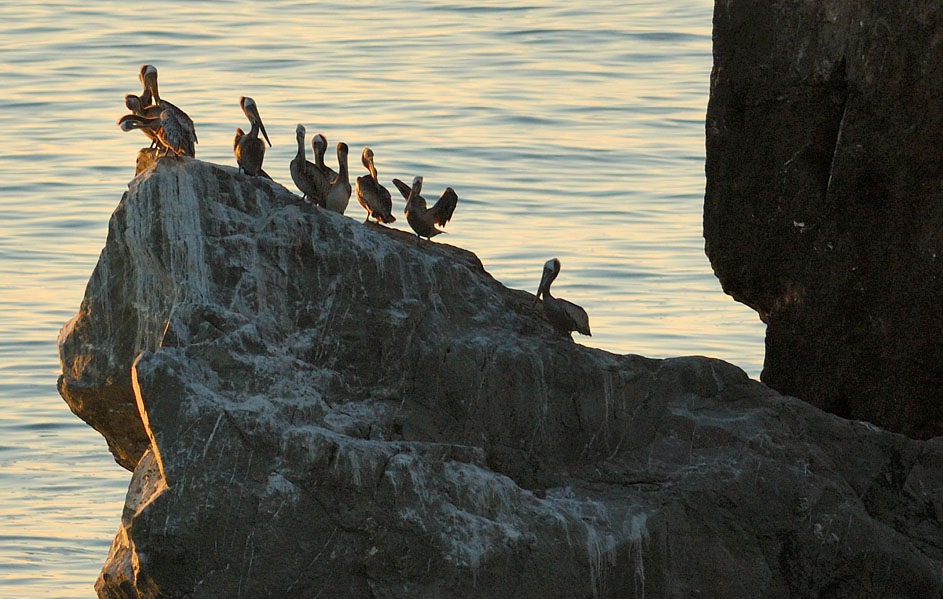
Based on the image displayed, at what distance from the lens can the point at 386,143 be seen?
2534 cm

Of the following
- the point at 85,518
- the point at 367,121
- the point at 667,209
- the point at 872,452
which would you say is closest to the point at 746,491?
the point at 872,452

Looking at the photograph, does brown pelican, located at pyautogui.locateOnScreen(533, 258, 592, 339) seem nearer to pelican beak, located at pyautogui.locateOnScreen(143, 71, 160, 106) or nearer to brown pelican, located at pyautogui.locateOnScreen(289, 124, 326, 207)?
brown pelican, located at pyautogui.locateOnScreen(289, 124, 326, 207)

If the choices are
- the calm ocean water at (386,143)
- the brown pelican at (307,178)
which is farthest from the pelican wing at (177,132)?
the calm ocean water at (386,143)

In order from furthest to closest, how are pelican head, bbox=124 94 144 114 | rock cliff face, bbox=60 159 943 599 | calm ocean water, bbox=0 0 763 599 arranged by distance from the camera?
calm ocean water, bbox=0 0 763 599
pelican head, bbox=124 94 144 114
rock cliff face, bbox=60 159 943 599

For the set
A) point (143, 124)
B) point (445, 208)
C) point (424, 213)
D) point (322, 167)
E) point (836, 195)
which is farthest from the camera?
point (445, 208)

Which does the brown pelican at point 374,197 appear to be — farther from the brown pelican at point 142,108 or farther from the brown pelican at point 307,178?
the brown pelican at point 142,108

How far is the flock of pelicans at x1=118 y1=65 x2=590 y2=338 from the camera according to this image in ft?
36.2

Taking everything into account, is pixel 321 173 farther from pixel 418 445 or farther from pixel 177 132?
pixel 418 445

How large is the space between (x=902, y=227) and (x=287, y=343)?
3.83 metres

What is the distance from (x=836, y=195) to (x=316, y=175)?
124 inches

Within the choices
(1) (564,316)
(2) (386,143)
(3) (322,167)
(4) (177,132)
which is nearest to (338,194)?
(3) (322,167)

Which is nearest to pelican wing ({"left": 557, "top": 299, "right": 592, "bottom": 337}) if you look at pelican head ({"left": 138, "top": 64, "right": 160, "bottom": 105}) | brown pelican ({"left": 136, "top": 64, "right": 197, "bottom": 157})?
brown pelican ({"left": 136, "top": 64, "right": 197, "bottom": 157})

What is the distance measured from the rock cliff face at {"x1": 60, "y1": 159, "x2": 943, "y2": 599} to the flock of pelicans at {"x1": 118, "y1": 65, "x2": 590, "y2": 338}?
303mm

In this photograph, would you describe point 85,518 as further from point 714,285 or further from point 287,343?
point 714,285
